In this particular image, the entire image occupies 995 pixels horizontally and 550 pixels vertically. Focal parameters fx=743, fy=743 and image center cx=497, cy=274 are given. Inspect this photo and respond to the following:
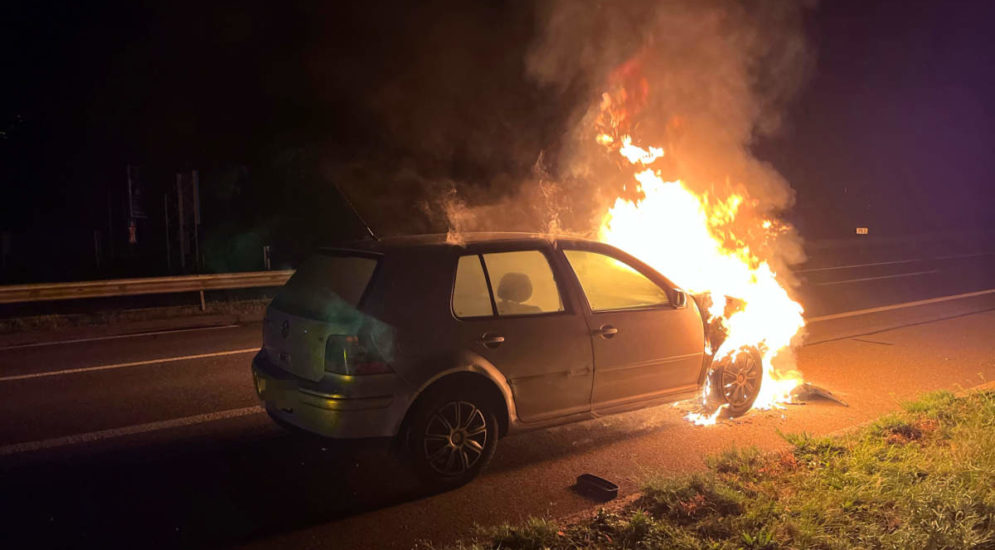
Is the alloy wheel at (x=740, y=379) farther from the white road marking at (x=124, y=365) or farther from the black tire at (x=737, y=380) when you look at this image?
the white road marking at (x=124, y=365)

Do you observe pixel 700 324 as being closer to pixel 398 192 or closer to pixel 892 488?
pixel 892 488

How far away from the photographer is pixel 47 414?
6.42 m

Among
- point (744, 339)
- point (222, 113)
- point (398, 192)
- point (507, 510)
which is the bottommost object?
point (507, 510)

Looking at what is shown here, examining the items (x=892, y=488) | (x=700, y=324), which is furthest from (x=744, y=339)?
(x=892, y=488)

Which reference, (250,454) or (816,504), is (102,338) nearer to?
(250,454)

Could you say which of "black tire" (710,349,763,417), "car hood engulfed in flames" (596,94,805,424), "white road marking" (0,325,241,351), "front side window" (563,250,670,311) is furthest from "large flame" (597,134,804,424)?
"white road marking" (0,325,241,351)

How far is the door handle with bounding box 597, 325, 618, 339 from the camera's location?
17.3ft

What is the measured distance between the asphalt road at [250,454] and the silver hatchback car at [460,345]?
0.32 metres

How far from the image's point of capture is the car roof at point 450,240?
197 inches

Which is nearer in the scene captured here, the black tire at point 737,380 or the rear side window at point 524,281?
the rear side window at point 524,281

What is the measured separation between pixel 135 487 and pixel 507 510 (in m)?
2.39

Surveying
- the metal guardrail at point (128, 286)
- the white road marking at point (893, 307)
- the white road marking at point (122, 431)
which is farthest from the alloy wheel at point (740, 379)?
the metal guardrail at point (128, 286)

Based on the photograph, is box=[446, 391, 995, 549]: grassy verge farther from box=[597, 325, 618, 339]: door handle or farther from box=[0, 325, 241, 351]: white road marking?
box=[0, 325, 241, 351]: white road marking

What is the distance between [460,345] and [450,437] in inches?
23.3
